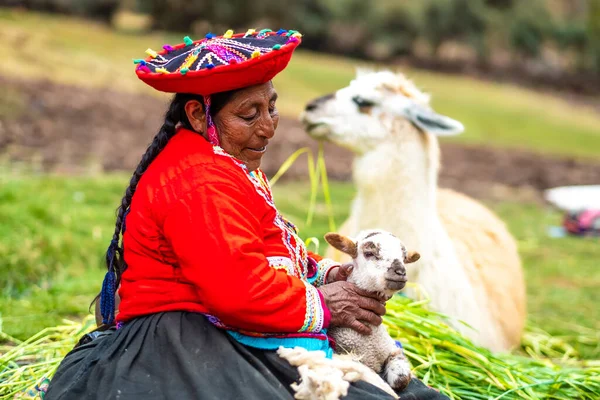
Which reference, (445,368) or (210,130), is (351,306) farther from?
(445,368)

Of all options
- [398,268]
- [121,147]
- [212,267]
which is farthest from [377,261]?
[121,147]

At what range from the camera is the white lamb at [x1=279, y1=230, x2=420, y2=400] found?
271cm

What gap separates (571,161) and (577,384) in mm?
12713

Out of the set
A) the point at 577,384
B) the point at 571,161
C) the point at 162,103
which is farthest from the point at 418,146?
the point at 571,161

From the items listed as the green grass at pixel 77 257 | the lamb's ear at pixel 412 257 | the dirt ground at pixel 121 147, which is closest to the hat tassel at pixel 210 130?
the lamb's ear at pixel 412 257

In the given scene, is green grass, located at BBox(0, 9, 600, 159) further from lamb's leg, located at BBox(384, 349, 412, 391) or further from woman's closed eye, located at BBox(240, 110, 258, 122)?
lamb's leg, located at BBox(384, 349, 412, 391)

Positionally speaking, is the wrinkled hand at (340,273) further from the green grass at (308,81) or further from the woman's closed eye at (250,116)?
the green grass at (308,81)

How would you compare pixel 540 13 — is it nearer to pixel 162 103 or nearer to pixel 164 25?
pixel 164 25

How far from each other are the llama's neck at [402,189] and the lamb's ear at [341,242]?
1992mm

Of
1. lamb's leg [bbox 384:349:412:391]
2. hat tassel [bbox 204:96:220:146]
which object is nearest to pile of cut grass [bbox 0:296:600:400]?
lamb's leg [bbox 384:349:412:391]

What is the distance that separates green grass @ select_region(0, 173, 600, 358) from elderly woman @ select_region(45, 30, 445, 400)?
204 centimetres

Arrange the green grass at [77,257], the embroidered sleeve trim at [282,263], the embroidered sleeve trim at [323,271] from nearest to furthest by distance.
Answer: the embroidered sleeve trim at [282,263], the embroidered sleeve trim at [323,271], the green grass at [77,257]

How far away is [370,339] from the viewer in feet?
9.64

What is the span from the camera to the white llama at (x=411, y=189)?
16.0ft
